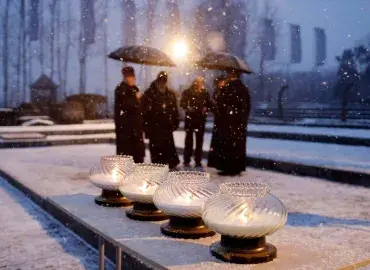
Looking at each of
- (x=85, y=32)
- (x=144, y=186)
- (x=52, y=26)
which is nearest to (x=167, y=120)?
(x=144, y=186)

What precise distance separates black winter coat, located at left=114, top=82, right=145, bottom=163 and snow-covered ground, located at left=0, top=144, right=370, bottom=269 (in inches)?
27.8

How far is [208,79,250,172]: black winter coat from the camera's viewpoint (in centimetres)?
665

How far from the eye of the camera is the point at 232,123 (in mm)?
6766

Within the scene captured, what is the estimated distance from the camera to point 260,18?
102 ft

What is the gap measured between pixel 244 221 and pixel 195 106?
5985 millimetres

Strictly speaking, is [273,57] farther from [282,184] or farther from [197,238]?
[197,238]

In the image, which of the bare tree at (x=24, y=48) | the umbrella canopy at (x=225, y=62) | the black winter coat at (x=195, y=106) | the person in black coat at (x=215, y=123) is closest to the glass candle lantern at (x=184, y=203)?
the person in black coat at (x=215, y=123)

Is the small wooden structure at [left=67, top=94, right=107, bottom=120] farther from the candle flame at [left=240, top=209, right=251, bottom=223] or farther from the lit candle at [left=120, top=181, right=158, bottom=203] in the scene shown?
the candle flame at [left=240, top=209, right=251, bottom=223]

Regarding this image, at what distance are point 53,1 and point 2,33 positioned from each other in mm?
3767

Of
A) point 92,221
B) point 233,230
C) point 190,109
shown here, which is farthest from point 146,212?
point 190,109

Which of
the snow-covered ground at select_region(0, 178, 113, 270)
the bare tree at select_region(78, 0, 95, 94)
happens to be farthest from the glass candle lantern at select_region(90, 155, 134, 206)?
the bare tree at select_region(78, 0, 95, 94)

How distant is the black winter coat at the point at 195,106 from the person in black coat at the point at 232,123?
71 centimetres

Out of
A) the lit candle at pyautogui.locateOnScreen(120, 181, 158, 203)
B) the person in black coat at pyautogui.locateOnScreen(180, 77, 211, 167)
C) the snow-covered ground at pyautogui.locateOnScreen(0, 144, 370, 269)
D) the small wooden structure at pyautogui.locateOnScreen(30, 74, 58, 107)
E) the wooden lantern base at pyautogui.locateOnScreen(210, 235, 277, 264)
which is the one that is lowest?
the snow-covered ground at pyautogui.locateOnScreen(0, 144, 370, 269)

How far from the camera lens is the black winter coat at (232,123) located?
6652mm
